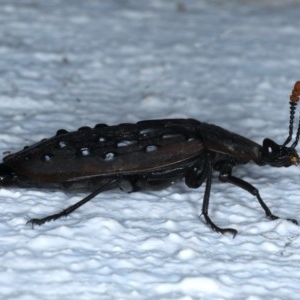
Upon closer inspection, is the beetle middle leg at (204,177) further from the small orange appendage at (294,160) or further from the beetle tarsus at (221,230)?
the small orange appendage at (294,160)

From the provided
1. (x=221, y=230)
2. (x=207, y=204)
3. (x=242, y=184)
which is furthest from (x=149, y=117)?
(x=221, y=230)

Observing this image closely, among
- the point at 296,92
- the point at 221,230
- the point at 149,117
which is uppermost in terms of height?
the point at 296,92

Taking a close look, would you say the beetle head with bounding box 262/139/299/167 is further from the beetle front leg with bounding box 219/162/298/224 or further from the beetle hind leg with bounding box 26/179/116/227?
the beetle hind leg with bounding box 26/179/116/227

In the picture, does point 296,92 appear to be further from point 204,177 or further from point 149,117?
point 149,117

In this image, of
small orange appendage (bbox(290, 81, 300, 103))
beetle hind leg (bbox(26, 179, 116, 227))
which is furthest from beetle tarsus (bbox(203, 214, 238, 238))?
small orange appendage (bbox(290, 81, 300, 103))

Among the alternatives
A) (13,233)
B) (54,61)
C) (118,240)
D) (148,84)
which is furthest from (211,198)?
(54,61)

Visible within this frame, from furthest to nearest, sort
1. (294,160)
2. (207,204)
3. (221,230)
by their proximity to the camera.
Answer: (294,160) < (207,204) < (221,230)

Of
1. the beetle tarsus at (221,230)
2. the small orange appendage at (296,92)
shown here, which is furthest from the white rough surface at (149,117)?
the small orange appendage at (296,92)
